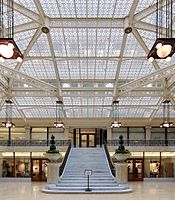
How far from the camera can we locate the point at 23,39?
20.7 metres

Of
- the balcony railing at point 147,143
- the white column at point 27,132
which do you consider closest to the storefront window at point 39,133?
the white column at point 27,132

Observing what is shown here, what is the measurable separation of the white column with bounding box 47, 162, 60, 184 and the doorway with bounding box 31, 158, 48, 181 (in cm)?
908

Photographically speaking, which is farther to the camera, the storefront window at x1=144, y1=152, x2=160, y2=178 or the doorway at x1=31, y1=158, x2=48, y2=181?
the storefront window at x1=144, y1=152, x2=160, y2=178

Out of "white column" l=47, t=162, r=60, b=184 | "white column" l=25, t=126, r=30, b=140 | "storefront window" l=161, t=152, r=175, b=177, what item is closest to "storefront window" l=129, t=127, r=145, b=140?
"storefront window" l=161, t=152, r=175, b=177

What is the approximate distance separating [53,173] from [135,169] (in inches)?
461

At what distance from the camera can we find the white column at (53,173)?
2159 centimetres

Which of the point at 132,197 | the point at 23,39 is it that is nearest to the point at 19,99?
the point at 23,39

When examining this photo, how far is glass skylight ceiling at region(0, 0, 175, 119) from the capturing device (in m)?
17.8

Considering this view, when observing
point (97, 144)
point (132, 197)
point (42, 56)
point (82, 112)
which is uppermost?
point (42, 56)

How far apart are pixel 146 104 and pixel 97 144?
10103 millimetres

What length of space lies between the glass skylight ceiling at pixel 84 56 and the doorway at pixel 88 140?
5.74m

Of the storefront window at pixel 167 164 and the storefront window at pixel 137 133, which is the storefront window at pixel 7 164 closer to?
the storefront window at pixel 137 133

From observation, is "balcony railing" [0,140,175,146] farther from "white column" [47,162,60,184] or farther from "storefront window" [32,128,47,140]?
"white column" [47,162,60,184]

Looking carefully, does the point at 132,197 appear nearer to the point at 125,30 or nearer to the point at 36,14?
the point at 125,30
